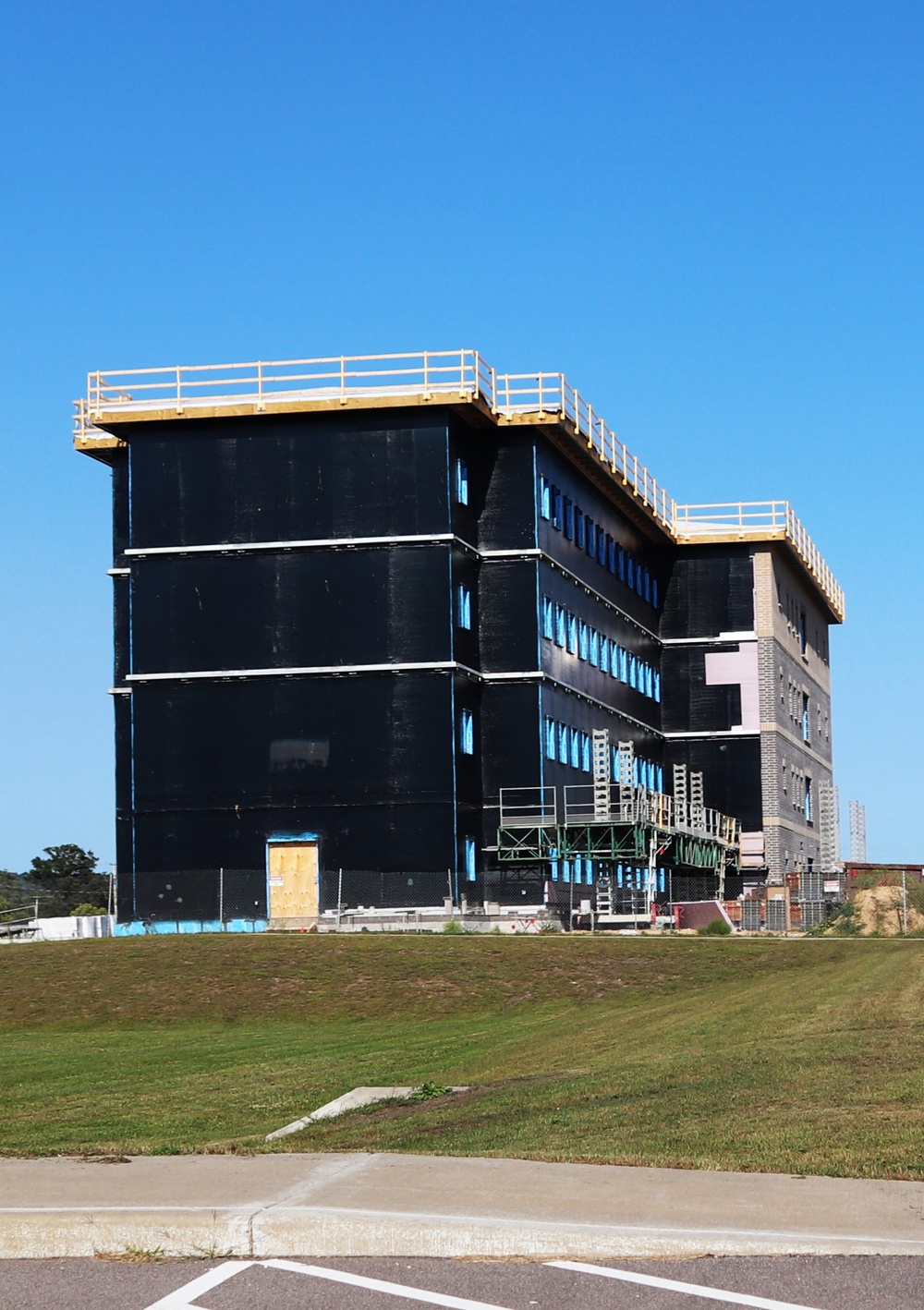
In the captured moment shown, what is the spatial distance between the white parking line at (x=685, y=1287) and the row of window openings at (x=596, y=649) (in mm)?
49553

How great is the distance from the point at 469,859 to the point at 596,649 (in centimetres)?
1350

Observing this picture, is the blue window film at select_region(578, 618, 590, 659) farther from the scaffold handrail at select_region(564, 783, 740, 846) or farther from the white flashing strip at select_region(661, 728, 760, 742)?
the white flashing strip at select_region(661, 728, 760, 742)

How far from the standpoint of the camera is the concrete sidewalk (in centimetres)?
928

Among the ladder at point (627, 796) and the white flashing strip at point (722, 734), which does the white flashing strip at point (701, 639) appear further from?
the ladder at point (627, 796)

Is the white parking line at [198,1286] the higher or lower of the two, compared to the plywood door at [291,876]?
lower

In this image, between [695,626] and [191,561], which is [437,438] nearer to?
[191,561]

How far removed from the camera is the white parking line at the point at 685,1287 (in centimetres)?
834

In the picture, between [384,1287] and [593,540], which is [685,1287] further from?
[593,540]

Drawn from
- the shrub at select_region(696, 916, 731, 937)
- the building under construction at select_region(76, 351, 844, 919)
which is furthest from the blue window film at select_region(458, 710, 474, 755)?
the shrub at select_region(696, 916, 731, 937)

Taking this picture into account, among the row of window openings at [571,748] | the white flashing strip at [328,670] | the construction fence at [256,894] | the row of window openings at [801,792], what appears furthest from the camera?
the row of window openings at [801,792]

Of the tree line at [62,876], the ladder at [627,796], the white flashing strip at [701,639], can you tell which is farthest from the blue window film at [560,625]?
the tree line at [62,876]

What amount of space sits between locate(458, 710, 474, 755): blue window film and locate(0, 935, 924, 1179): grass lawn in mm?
10653

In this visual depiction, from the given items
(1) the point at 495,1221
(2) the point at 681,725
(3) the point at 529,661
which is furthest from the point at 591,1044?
(2) the point at 681,725

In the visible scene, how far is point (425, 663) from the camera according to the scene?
5431 cm
